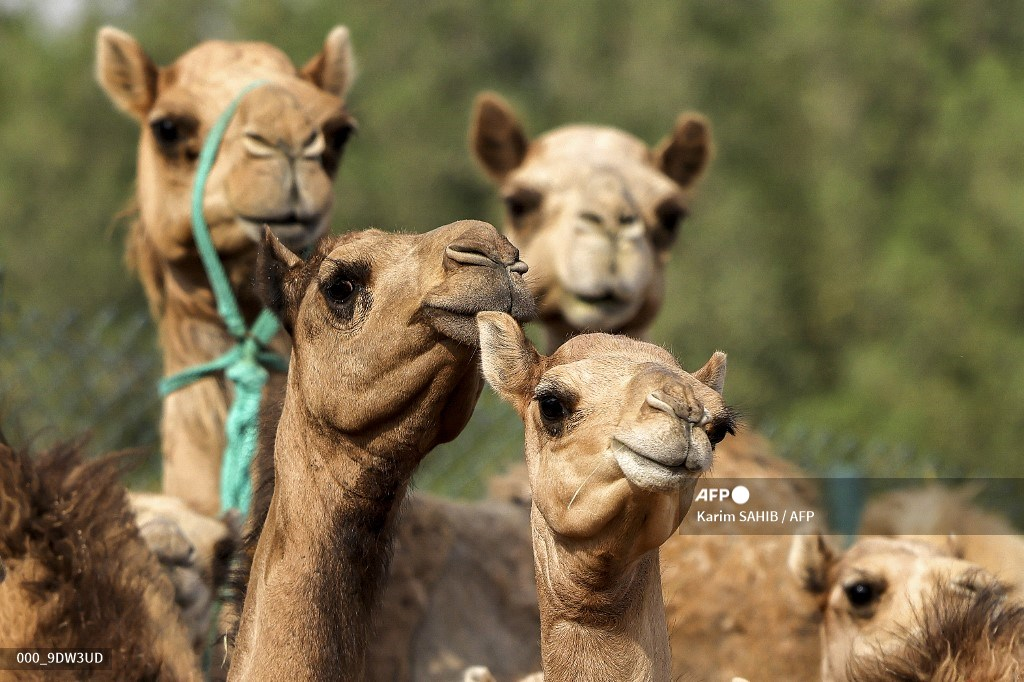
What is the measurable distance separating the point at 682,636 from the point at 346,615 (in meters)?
1.83

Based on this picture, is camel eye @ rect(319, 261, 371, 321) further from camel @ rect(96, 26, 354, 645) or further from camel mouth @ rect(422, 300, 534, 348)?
camel @ rect(96, 26, 354, 645)

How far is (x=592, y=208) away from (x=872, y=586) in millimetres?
1687

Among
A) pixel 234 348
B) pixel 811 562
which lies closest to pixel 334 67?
pixel 234 348

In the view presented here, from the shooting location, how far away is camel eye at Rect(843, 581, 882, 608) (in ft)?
13.2

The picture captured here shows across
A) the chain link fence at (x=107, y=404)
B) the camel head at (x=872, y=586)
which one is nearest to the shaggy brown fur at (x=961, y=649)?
the camel head at (x=872, y=586)

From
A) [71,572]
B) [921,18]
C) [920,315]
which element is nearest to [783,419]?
[920,315]

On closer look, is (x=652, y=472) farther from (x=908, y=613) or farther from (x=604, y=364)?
(x=908, y=613)

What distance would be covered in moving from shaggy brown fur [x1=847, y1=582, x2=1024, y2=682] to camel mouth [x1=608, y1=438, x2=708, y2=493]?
98 centimetres

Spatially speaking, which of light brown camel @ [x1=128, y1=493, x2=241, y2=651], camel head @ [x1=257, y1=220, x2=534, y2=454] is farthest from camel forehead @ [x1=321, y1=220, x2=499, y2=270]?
light brown camel @ [x1=128, y1=493, x2=241, y2=651]

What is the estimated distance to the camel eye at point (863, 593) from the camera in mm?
4023

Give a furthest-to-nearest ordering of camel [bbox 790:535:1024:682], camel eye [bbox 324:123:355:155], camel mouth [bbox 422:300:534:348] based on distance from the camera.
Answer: camel eye [bbox 324:123:355:155] < camel [bbox 790:535:1024:682] < camel mouth [bbox 422:300:534:348]

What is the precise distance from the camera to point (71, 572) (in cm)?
349

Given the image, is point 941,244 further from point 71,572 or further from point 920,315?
point 71,572

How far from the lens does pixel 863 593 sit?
4.03 meters
